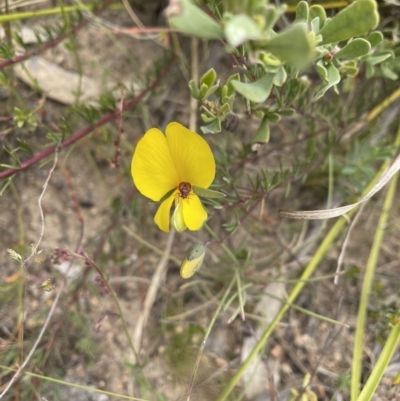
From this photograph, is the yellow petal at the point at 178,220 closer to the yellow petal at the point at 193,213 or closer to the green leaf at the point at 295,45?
the yellow petal at the point at 193,213

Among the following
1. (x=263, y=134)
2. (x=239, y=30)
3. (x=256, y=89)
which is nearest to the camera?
(x=239, y=30)

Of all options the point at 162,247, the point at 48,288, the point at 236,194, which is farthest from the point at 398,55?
the point at 48,288

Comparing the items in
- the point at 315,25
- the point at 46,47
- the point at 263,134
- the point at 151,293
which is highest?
the point at 315,25

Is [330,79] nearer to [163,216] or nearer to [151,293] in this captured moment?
[163,216]

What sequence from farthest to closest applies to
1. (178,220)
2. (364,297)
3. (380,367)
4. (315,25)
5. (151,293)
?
(151,293), (364,297), (380,367), (178,220), (315,25)

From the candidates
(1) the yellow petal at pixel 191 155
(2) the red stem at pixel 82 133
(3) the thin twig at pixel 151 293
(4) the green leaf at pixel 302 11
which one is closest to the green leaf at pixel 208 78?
(1) the yellow petal at pixel 191 155

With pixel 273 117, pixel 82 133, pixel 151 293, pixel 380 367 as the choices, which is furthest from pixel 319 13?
pixel 151 293

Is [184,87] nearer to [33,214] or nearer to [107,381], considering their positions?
[33,214]
